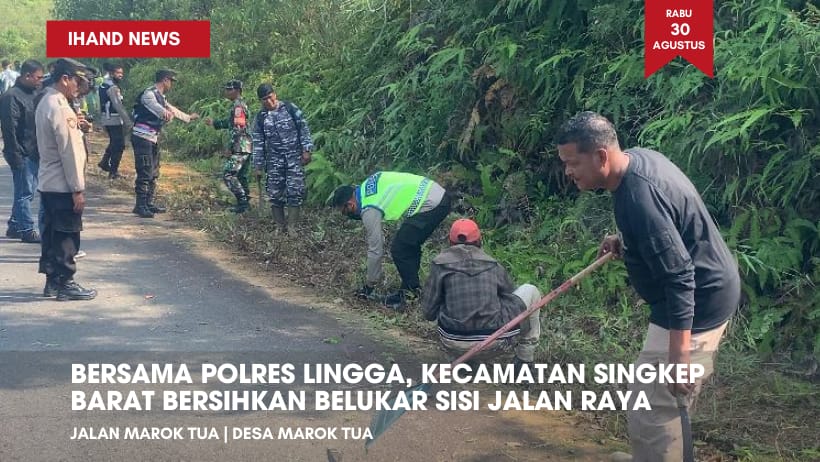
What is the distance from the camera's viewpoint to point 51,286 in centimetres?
767

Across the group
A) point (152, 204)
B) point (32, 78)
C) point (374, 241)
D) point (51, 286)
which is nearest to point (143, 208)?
point (152, 204)

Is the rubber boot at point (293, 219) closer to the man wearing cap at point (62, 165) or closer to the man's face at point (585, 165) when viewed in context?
the man wearing cap at point (62, 165)

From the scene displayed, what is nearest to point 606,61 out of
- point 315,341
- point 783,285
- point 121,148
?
point 783,285

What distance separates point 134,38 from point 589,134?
18.1 meters

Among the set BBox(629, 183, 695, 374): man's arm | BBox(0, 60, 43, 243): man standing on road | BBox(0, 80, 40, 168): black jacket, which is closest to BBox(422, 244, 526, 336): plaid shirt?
BBox(629, 183, 695, 374): man's arm

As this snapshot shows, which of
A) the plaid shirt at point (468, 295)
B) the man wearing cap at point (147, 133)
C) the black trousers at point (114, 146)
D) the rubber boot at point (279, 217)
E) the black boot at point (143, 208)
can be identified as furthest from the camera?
the black trousers at point (114, 146)

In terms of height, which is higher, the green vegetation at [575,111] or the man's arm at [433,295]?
the green vegetation at [575,111]

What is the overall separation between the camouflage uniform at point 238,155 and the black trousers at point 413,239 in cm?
416

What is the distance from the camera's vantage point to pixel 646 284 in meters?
3.79

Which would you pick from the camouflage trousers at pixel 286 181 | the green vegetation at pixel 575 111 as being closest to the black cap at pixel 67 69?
the green vegetation at pixel 575 111

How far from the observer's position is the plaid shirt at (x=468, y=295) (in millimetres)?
5730

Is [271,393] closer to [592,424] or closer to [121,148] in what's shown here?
[592,424]

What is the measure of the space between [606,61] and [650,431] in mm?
5037

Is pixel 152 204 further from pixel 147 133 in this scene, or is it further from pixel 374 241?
pixel 374 241
